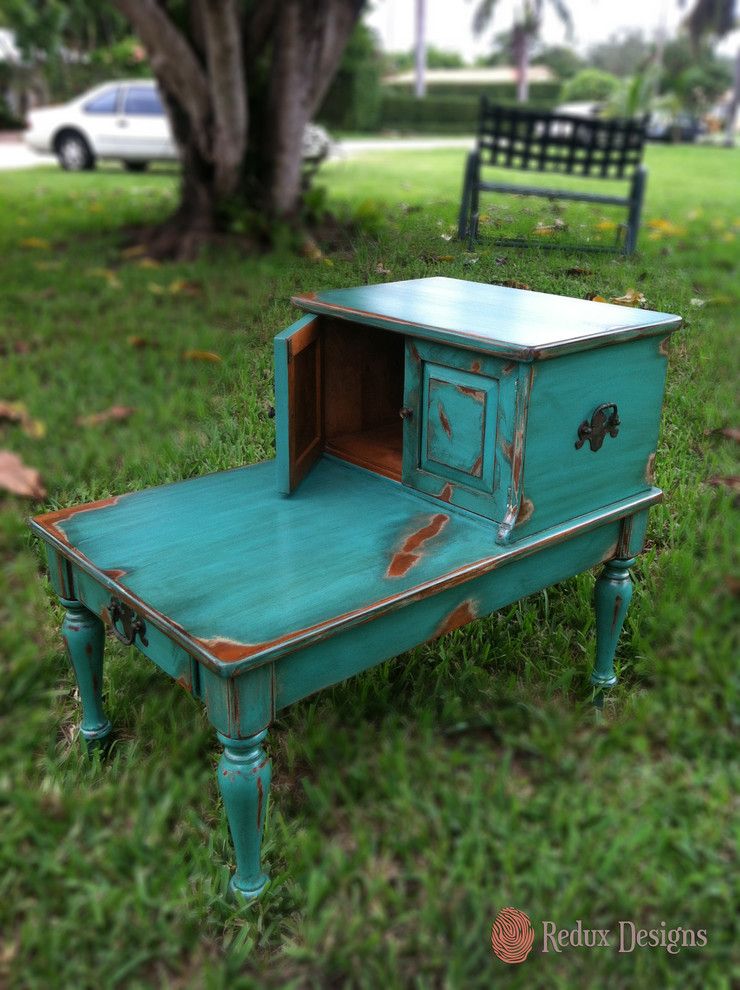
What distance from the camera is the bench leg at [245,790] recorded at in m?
1.42

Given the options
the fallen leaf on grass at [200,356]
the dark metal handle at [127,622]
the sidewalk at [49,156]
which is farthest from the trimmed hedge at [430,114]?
the dark metal handle at [127,622]

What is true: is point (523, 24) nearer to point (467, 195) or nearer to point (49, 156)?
point (49, 156)

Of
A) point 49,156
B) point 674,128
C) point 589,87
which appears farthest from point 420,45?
point 49,156

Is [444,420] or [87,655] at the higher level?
[444,420]

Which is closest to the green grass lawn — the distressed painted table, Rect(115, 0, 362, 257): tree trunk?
the distressed painted table

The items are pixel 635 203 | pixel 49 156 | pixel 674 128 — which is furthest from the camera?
pixel 674 128

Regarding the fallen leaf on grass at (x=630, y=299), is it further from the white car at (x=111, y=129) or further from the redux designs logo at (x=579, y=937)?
the white car at (x=111, y=129)

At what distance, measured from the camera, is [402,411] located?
179cm

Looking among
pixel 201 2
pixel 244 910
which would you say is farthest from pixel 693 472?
pixel 201 2

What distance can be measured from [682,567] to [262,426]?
1.07 meters

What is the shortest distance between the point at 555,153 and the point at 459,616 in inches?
41.7

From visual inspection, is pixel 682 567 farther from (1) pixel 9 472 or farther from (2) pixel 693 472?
(1) pixel 9 472

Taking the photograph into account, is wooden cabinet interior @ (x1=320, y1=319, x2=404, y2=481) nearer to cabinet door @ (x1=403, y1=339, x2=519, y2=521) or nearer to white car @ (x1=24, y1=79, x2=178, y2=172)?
cabinet door @ (x1=403, y1=339, x2=519, y2=521)

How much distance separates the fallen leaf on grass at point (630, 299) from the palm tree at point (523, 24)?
32385 millimetres
